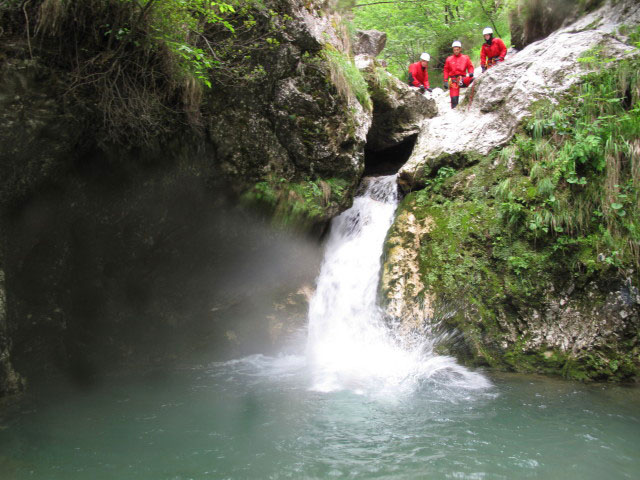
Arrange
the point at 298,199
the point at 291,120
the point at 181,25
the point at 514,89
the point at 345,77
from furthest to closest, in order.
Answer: the point at 514,89 → the point at 345,77 → the point at 298,199 → the point at 291,120 → the point at 181,25

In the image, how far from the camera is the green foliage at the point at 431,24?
14523mm

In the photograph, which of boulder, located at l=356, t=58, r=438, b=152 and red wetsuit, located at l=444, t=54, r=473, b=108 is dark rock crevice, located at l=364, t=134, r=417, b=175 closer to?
boulder, located at l=356, t=58, r=438, b=152

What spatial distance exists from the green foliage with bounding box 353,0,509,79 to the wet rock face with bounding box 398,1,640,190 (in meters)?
6.86

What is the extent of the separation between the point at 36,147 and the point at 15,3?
140cm

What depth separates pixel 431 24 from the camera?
15195 millimetres

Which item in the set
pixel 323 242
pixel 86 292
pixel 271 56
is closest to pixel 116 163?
→ pixel 86 292

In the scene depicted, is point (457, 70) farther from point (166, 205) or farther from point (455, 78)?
point (166, 205)

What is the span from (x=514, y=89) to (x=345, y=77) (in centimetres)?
305

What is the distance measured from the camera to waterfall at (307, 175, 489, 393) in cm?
551

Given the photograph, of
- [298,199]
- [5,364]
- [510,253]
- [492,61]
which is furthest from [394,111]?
[5,364]

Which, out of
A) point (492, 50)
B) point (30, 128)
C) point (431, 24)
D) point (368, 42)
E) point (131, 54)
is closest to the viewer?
point (30, 128)

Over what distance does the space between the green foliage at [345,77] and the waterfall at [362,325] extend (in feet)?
6.11

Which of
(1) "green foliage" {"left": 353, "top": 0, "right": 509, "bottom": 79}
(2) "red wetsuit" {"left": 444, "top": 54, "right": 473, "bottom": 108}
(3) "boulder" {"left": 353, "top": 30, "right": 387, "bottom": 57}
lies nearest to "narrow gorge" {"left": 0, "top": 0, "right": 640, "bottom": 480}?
(2) "red wetsuit" {"left": 444, "top": 54, "right": 473, "bottom": 108}

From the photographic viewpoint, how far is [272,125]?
6.51 m
